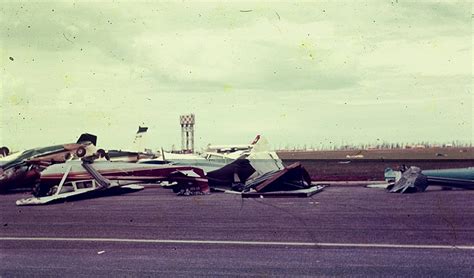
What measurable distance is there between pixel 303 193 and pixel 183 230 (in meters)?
10.0

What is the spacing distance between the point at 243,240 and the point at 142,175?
1252 cm

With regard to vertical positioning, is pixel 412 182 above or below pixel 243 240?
below

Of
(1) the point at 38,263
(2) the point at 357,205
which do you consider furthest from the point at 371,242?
(2) the point at 357,205

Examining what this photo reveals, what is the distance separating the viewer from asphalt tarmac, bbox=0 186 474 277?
794cm

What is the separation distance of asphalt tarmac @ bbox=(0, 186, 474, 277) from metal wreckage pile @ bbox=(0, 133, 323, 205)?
435 centimetres

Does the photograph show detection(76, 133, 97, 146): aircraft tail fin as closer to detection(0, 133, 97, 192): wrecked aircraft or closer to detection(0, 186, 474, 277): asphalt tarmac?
detection(0, 133, 97, 192): wrecked aircraft

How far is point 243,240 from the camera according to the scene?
411 inches

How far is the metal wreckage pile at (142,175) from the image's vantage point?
22000 millimetres

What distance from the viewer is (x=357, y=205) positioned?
666 inches

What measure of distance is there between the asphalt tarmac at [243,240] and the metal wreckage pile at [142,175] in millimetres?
4354

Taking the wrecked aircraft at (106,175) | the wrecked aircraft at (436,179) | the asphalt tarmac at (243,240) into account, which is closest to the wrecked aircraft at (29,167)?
the wrecked aircraft at (106,175)

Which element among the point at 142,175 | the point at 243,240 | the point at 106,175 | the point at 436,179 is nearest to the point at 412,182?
the point at 436,179

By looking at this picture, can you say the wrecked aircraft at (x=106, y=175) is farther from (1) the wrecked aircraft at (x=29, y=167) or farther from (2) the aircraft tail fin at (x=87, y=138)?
(2) the aircraft tail fin at (x=87, y=138)

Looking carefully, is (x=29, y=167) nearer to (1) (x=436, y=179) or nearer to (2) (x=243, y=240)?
(2) (x=243, y=240)
